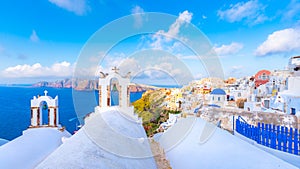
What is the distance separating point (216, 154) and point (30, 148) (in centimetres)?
438

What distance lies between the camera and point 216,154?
3.42m

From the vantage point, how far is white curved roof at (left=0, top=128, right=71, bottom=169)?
3.98m

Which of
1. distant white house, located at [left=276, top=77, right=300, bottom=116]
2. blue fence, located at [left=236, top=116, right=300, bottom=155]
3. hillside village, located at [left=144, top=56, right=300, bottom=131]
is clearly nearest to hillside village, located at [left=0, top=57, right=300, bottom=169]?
blue fence, located at [left=236, top=116, right=300, bottom=155]

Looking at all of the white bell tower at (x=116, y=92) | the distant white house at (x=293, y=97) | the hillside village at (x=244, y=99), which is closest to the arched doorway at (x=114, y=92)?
the white bell tower at (x=116, y=92)

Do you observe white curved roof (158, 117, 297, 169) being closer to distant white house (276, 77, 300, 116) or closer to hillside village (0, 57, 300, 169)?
hillside village (0, 57, 300, 169)

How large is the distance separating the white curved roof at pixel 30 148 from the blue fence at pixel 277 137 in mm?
5121

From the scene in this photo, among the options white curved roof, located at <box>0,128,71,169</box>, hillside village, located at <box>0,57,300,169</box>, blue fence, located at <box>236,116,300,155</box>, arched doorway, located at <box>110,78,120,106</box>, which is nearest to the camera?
hillside village, located at <box>0,57,300,169</box>

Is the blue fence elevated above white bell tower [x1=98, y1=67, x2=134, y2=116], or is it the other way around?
white bell tower [x1=98, y1=67, x2=134, y2=116]

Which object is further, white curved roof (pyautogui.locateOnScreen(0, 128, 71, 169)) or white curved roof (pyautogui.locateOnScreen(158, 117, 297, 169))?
white curved roof (pyautogui.locateOnScreen(0, 128, 71, 169))

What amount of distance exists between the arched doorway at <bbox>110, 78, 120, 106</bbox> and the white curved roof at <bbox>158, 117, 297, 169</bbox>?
213 cm

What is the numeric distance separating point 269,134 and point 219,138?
1.16 metres

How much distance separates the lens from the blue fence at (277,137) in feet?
12.2

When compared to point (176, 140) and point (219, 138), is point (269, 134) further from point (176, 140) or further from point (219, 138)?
point (176, 140)

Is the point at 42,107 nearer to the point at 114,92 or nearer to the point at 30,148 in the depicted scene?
the point at 30,148
